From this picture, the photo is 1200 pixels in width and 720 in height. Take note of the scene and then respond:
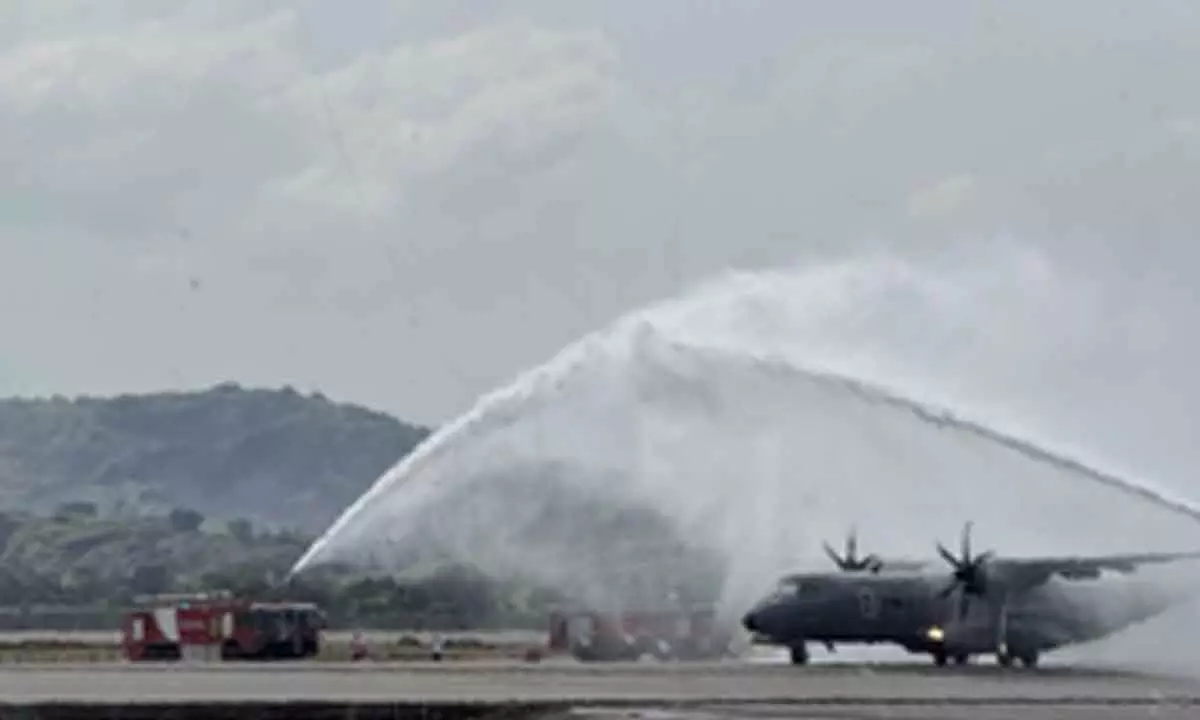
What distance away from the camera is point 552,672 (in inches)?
3120

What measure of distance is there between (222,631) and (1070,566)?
3441 centimetres

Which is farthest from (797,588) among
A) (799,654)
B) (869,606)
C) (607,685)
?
(607,685)

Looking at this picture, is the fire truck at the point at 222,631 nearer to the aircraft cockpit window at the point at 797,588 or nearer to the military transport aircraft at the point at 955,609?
the military transport aircraft at the point at 955,609

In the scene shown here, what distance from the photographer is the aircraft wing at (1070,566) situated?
8256cm

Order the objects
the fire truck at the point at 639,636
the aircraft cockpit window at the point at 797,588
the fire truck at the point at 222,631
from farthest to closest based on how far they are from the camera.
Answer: the fire truck at the point at 222,631 < the fire truck at the point at 639,636 < the aircraft cockpit window at the point at 797,588

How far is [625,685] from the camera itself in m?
68.2

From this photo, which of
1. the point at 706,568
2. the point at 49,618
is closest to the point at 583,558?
the point at 706,568

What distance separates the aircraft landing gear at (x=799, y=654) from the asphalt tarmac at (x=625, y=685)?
1.21 m

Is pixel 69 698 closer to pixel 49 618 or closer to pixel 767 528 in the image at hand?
pixel 767 528

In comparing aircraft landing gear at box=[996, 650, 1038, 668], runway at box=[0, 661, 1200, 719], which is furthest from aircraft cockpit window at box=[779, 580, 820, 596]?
aircraft landing gear at box=[996, 650, 1038, 668]

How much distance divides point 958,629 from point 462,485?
691 inches

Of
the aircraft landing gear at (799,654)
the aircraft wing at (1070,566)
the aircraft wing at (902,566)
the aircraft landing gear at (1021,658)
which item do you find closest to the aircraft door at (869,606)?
the aircraft landing gear at (799,654)

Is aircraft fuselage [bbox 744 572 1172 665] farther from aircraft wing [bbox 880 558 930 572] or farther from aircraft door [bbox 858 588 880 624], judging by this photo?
aircraft wing [bbox 880 558 930 572]

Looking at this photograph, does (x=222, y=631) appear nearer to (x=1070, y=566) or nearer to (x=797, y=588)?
(x=797, y=588)
